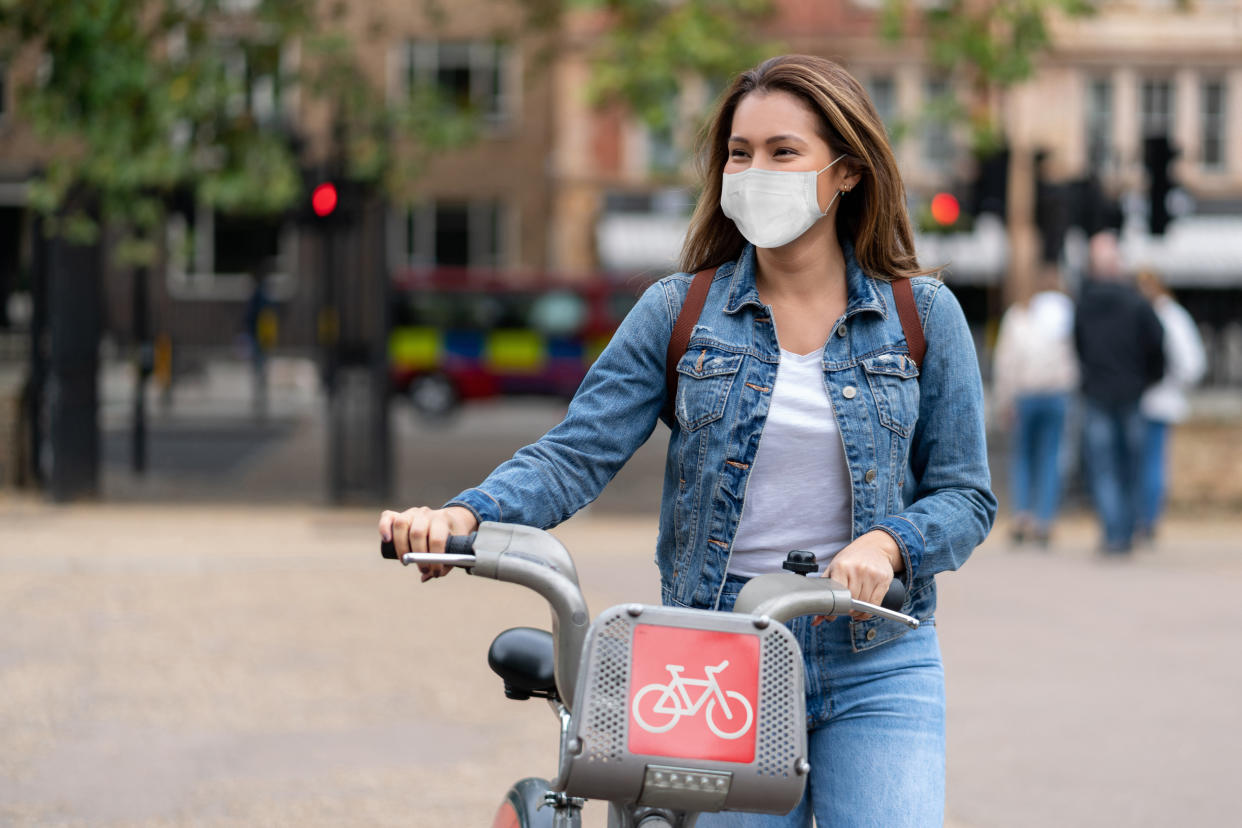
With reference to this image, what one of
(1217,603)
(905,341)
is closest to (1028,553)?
(1217,603)

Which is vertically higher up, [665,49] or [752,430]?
[665,49]

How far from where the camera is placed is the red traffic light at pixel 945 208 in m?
15.0

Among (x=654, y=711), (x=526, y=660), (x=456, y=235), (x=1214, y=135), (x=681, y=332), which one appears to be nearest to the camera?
(x=654, y=711)

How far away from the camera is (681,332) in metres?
2.74

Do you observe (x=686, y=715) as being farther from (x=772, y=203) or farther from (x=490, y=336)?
(x=490, y=336)

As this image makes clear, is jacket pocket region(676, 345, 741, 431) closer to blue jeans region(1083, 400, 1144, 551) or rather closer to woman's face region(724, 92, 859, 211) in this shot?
woman's face region(724, 92, 859, 211)

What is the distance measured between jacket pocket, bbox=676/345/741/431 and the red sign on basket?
570 mm

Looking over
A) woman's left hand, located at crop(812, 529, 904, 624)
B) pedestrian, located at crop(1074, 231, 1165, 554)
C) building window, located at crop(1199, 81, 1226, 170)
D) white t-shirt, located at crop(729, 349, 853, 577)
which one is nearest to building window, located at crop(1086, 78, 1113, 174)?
building window, located at crop(1199, 81, 1226, 170)

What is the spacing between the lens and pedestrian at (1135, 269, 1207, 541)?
1206 cm

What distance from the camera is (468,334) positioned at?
1042 inches

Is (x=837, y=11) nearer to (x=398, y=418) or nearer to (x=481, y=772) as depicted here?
(x=398, y=418)

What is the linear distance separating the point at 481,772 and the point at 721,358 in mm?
3214

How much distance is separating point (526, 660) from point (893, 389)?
2.32 ft

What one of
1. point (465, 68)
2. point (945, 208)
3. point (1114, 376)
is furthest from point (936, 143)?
point (1114, 376)
